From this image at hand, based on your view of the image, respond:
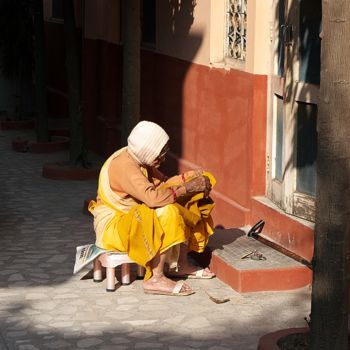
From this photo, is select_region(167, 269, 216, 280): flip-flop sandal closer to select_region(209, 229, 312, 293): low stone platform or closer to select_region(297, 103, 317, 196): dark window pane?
select_region(209, 229, 312, 293): low stone platform

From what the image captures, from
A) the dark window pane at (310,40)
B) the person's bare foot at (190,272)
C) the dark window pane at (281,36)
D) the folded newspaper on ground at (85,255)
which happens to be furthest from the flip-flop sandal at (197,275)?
the dark window pane at (281,36)

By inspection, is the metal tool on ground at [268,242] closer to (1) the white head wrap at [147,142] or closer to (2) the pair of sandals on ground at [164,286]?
(2) the pair of sandals on ground at [164,286]

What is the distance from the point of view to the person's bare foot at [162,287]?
747cm

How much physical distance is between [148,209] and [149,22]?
17.6 feet

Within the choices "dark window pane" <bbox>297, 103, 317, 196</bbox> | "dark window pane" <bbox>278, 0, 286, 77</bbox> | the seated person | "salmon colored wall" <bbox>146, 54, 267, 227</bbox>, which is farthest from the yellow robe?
"dark window pane" <bbox>278, 0, 286, 77</bbox>

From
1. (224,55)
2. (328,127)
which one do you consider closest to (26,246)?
(224,55)

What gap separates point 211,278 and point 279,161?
1260 mm

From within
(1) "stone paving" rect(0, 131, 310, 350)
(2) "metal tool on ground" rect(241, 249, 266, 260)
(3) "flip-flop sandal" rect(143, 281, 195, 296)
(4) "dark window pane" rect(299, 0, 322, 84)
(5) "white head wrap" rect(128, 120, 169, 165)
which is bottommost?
(1) "stone paving" rect(0, 131, 310, 350)

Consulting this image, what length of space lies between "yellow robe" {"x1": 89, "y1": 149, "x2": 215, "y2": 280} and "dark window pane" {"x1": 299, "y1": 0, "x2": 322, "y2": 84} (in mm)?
1205

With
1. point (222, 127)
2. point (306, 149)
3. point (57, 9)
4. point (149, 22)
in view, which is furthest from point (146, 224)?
point (57, 9)

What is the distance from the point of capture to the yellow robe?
7352 mm

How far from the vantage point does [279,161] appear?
859cm

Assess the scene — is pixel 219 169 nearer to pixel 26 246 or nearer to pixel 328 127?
pixel 26 246

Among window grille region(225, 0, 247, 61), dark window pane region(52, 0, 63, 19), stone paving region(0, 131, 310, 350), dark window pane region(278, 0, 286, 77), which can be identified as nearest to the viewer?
stone paving region(0, 131, 310, 350)
